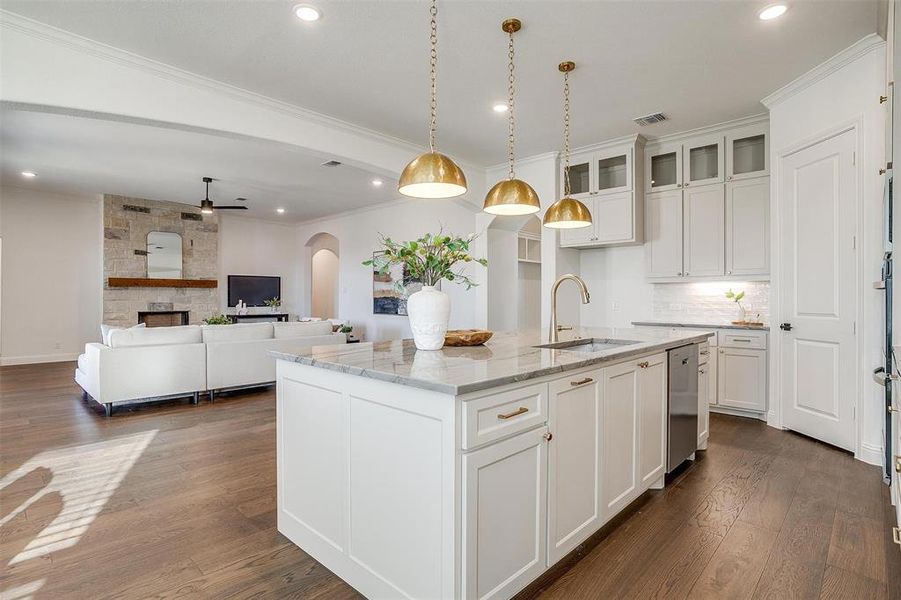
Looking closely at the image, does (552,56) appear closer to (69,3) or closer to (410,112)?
(410,112)

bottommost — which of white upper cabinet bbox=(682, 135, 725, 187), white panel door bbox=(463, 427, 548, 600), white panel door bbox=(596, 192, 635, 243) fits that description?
white panel door bbox=(463, 427, 548, 600)

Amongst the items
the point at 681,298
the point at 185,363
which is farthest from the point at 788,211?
the point at 185,363

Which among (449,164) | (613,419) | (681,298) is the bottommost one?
(613,419)

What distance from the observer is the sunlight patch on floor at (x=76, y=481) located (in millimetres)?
2195

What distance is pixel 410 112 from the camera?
4.27 m

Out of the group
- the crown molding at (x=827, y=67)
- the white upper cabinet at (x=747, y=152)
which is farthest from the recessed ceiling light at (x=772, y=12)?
the white upper cabinet at (x=747, y=152)

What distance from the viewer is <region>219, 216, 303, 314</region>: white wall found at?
9547 mm

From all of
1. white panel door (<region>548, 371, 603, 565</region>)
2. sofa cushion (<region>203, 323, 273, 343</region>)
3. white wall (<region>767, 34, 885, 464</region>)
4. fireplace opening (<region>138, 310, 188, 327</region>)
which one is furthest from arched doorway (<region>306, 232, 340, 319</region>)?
white panel door (<region>548, 371, 603, 565</region>)

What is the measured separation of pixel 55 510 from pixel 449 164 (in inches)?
110

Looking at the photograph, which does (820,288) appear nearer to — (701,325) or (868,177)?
(868,177)

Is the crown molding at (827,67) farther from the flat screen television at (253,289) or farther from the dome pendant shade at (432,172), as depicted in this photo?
the flat screen television at (253,289)

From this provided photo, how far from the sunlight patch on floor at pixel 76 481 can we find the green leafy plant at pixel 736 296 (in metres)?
5.39

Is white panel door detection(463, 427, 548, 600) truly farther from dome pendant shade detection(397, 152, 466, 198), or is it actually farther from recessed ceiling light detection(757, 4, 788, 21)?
recessed ceiling light detection(757, 4, 788, 21)

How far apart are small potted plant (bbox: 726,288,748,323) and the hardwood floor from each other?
127 cm
